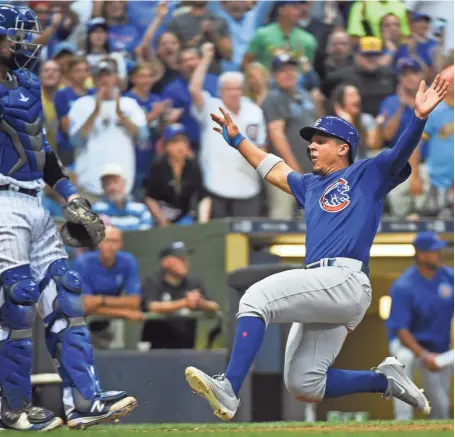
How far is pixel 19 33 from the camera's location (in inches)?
245

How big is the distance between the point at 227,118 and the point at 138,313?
3209 mm

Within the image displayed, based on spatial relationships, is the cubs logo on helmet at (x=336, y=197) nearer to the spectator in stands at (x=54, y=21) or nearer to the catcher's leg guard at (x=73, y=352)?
the catcher's leg guard at (x=73, y=352)

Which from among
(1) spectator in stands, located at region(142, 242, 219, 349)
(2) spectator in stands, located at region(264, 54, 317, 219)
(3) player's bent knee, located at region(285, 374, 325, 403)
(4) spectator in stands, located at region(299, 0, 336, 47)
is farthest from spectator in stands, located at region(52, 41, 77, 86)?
(3) player's bent knee, located at region(285, 374, 325, 403)

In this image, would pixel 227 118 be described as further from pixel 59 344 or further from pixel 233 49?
pixel 233 49

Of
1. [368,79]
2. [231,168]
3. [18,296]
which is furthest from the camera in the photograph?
[368,79]

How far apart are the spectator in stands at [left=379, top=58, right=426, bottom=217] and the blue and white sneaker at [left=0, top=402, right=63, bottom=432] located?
5.73 meters

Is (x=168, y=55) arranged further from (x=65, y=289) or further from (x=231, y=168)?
(x=65, y=289)

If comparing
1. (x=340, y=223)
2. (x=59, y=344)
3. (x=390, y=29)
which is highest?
(x=390, y=29)

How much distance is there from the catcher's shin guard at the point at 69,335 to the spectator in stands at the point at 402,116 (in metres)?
5.48

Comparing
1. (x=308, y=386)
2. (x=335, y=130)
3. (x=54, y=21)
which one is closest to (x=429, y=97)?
(x=335, y=130)

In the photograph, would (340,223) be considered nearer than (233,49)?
Yes

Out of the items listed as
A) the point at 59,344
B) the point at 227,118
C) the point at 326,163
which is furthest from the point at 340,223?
the point at 59,344

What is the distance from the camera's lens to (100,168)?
10453 millimetres

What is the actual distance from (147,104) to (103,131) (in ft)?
1.98
